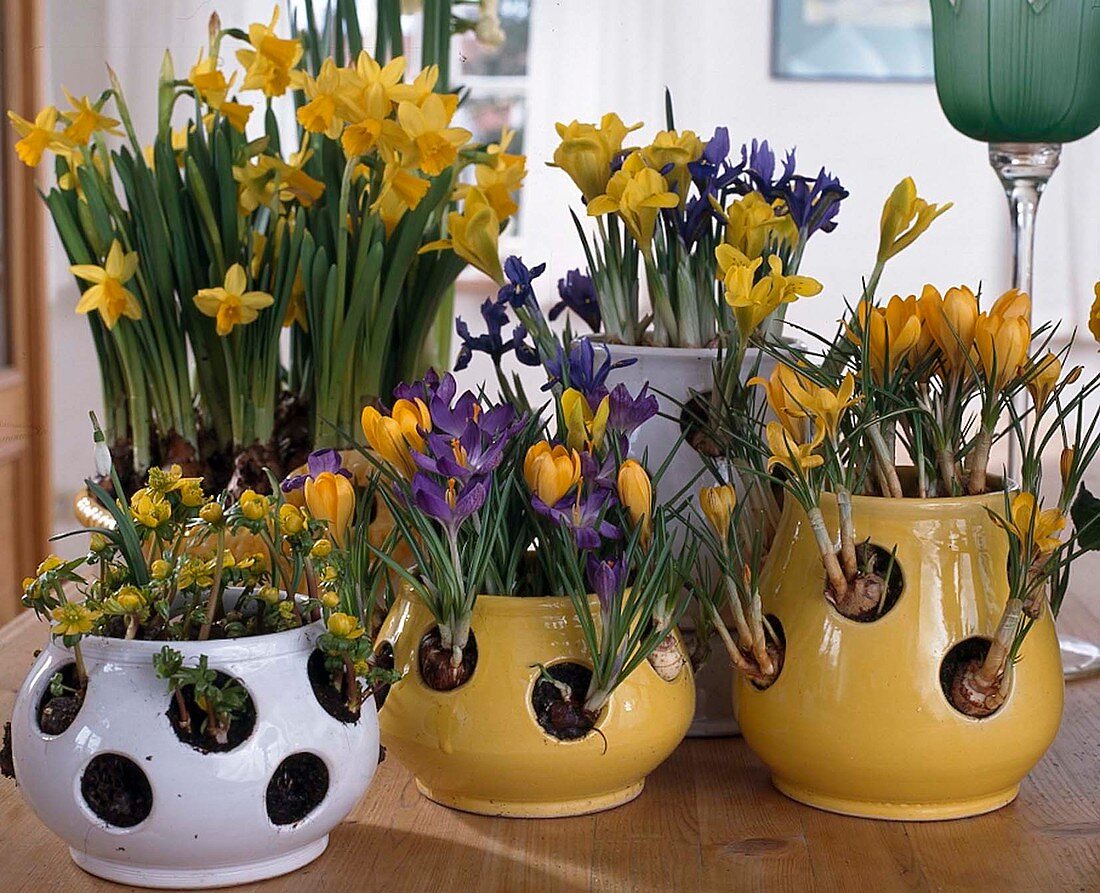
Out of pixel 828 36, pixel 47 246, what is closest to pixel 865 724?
pixel 47 246

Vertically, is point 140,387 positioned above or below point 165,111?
below

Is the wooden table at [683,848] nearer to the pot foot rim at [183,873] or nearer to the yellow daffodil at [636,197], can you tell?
the pot foot rim at [183,873]

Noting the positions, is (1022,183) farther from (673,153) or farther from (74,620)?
(74,620)

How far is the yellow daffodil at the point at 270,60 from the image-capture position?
745 millimetres

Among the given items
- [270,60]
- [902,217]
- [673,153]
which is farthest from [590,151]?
[270,60]

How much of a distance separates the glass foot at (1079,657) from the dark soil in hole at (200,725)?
47 cm

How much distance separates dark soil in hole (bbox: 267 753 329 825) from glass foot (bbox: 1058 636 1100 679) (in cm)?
45

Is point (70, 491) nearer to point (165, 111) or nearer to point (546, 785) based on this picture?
point (165, 111)

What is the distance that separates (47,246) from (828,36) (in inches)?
64.5

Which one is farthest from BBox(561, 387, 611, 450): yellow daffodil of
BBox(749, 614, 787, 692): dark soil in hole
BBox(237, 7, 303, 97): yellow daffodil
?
BBox(237, 7, 303, 97): yellow daffodil

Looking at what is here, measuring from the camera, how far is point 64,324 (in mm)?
2189

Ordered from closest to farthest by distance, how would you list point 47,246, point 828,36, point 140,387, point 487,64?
1. point 140,387
2. point 47,246
3. point 487,64
4. point 828,36

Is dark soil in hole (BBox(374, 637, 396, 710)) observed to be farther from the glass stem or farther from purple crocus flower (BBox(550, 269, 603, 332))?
the glass stem

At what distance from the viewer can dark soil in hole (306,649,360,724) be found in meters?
0.47
